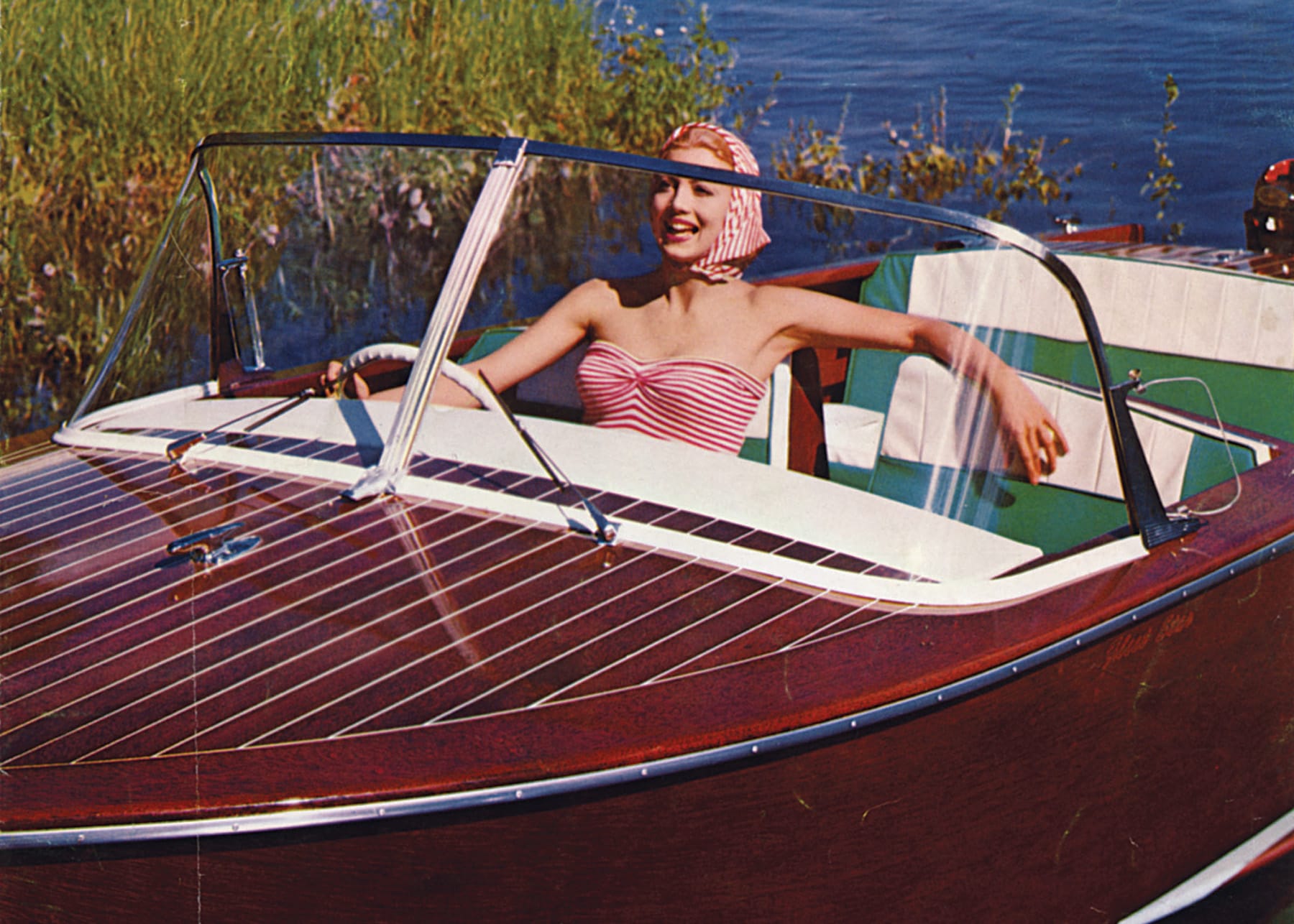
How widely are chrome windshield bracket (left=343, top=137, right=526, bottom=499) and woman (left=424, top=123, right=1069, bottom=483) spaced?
1.6 inches

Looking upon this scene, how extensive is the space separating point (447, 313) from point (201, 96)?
3762 millimetres

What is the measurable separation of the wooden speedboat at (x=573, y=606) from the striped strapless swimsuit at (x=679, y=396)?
0.10 feet

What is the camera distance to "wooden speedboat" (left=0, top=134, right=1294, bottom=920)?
140 cm

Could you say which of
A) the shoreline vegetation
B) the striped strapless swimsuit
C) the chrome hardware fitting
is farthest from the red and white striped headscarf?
the shoreline vegetation

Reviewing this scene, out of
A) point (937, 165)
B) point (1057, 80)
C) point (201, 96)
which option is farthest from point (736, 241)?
point (1057, 80)

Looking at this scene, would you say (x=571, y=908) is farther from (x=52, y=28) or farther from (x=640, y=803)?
(x=52, y=28)

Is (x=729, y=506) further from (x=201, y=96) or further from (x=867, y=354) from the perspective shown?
(x=201, y=96)

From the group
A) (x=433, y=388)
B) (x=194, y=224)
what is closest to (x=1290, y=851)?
(x=433, y=388)

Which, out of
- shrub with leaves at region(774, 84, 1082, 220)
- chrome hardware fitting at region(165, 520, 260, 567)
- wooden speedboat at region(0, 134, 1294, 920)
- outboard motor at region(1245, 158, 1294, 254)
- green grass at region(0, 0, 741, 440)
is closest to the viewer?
wooden speedboat at region(0, 134, 1294, 920)

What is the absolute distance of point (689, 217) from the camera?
5.78 feet

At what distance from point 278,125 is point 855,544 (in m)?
4.23

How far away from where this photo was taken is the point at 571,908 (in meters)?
1.49

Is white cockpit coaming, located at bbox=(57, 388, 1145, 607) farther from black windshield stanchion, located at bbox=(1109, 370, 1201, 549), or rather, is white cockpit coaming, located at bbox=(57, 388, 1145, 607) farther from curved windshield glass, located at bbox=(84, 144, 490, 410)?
curved windshield glass, located at bbox=(84, 144, 490, 410)

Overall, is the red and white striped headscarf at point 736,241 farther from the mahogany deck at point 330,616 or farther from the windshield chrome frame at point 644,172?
the mahogany deck at point 330,616
